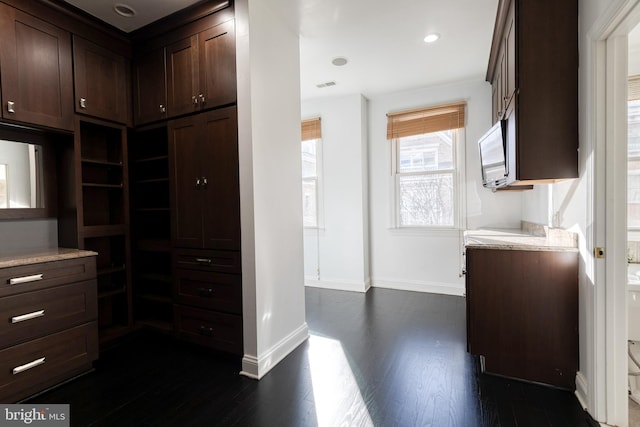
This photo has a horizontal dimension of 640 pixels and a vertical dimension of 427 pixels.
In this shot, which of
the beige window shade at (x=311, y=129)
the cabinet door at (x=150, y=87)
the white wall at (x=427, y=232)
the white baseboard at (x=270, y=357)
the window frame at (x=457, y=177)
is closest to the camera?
the white baseboard at (x=270, y=357)

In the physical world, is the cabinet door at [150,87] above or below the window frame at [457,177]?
above

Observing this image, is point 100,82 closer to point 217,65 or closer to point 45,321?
point 217,65

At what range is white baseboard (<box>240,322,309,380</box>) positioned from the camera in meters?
2.16

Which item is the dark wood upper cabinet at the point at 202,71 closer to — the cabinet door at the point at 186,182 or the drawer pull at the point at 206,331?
the cabinet door at the point at 186,182

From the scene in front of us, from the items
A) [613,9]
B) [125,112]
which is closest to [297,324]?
[125,112]

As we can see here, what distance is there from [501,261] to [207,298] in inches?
86.4

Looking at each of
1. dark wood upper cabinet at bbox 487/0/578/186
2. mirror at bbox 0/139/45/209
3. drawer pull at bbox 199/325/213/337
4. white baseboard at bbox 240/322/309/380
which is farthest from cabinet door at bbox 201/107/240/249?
dark wood upper cabinet at bbox 487/0/578/186

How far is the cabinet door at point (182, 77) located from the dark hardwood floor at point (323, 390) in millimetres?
2011

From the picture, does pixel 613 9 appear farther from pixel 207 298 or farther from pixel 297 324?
pixel 207 298

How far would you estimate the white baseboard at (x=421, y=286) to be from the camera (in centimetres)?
395

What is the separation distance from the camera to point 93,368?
7.38ft

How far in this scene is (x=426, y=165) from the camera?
162 inches

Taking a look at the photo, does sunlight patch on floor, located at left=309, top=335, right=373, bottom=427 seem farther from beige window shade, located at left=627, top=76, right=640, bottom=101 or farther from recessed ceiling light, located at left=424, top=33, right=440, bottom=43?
beige window shade, located at left=627, top=76, right=640, bottom=101

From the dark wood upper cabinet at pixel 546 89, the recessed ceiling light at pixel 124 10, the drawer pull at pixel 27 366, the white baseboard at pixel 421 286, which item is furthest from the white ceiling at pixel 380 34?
the white baseboard at pixel 421 286
